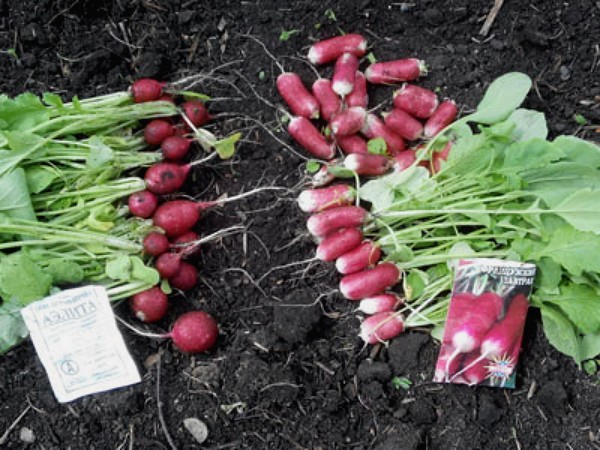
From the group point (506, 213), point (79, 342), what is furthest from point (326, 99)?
point (79, 342)

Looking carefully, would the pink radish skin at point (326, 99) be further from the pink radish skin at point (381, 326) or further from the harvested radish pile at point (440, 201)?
the pink radish skin at point (381, 326)

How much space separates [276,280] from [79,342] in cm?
83

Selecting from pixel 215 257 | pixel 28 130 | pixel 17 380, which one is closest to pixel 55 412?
pixel 17 380

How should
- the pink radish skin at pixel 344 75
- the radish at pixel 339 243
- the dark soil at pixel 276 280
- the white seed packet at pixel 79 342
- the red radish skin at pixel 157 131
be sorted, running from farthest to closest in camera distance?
the pink radish skin at pixel 344 75, the red radish skin at pixel 157 131, the radish at pixel 339 243, the dark soil at pixel 276 280, the white seed packet at pixel 79 342

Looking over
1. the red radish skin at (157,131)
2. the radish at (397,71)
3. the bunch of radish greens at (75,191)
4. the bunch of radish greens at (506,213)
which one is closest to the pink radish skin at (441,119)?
the bunch of radish greens at (506,213)

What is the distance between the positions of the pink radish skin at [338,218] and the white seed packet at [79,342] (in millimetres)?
878

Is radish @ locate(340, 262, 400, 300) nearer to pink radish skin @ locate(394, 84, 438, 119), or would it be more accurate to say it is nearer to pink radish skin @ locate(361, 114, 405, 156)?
pink radish skin @ locate(361, 114, 405, 156)

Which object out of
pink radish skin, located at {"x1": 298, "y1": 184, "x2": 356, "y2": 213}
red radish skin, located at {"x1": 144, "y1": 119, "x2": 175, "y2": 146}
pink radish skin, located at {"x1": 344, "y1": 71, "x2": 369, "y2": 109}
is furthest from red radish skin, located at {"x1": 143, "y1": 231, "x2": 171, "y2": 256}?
pink radish skin, located at {"x1": 344, "y1": 71, "x2": 369, "y2": 109}

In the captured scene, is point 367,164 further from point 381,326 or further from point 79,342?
point 79,342

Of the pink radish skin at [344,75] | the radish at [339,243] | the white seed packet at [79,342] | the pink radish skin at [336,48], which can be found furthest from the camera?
the pink radish skin at [336,48]

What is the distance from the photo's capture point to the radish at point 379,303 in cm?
→ 288

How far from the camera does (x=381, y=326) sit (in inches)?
113

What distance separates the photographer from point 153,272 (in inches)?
109

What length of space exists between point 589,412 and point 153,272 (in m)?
1.80
